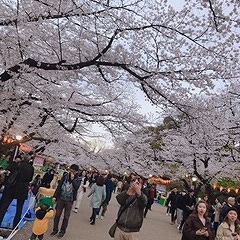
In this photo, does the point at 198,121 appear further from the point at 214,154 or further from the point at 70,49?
the point at 214,154

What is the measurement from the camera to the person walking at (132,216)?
481 cm

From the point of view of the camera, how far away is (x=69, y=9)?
5.44 m

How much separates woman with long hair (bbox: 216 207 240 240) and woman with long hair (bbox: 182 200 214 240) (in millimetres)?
541

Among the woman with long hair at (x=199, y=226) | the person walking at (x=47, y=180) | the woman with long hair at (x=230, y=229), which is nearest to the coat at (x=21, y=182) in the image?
the woman with long hair at (x=199, y=226)

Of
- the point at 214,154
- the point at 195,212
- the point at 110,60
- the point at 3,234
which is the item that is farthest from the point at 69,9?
the point at 214,154

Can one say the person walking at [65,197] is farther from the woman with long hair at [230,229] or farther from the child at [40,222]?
the woman with long hair at [230,229]

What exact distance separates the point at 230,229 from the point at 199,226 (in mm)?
890

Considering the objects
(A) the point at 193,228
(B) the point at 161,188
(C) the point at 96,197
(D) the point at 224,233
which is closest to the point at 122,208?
(A) the point at 193,228

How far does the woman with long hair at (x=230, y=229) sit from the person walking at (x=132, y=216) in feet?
4.30

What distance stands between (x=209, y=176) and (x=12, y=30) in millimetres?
16320

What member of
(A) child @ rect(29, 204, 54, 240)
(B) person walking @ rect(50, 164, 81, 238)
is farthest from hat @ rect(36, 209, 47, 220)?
(B) person walking @ rect(50, 164, 81, 238)

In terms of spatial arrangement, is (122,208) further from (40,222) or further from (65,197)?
(65,197)

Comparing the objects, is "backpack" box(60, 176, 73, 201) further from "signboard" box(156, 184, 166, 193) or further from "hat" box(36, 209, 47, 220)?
"signboard" box(156, 184, 166, 193)

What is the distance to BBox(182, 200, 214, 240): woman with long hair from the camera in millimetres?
4402
